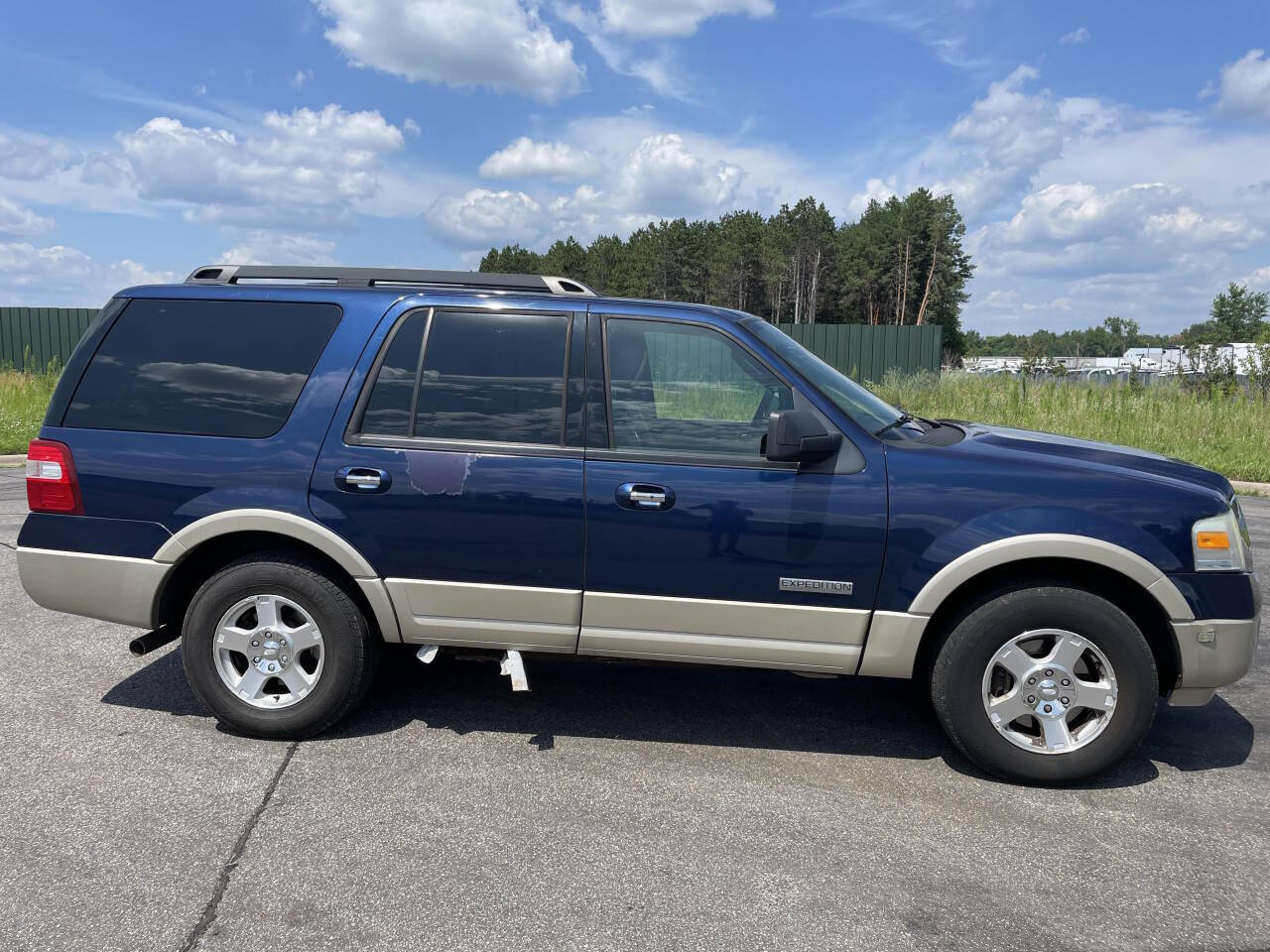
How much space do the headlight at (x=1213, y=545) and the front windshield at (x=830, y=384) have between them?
131 centimetres

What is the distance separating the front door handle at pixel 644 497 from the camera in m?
3.79

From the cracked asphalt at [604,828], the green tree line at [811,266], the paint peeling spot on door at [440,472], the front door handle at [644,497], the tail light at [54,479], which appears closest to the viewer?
the cracked asphalt at [604,828]

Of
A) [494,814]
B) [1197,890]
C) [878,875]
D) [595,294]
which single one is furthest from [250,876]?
[1197,890]

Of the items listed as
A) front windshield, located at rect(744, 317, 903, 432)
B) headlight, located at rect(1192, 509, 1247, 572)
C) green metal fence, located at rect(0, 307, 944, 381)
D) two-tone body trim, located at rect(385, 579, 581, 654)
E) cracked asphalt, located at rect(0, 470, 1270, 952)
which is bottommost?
cracked asphalt, located at rect(0, 470, 1270, 952)

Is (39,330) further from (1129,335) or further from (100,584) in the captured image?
(1129,335)

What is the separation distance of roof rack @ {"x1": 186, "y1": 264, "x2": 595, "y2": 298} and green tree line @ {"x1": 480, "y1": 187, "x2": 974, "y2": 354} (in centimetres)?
7256

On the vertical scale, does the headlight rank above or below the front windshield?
below

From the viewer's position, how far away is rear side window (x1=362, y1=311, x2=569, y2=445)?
3979 mm

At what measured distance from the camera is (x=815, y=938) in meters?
2.78

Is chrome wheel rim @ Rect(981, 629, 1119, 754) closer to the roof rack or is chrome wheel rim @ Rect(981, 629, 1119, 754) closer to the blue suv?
the blue suv

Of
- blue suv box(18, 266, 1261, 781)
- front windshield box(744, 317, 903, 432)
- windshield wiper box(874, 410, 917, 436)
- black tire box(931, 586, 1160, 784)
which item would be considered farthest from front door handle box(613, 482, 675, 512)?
black tire box(931, 586, 1160, 784)

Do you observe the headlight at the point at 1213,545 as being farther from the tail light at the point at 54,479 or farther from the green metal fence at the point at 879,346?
Result: the green metal fence at the point at 879,346

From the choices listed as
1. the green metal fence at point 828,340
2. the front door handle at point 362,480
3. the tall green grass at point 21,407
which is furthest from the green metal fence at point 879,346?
the front door handle at point 362,480

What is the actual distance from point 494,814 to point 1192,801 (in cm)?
278
